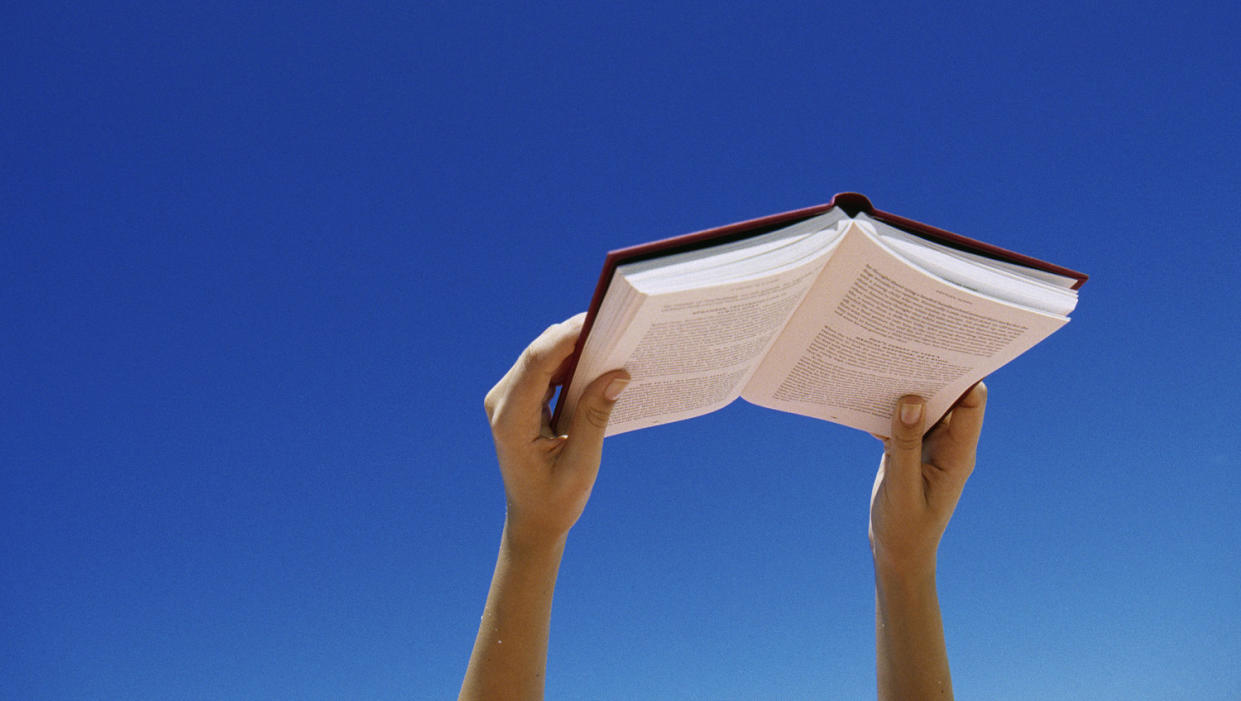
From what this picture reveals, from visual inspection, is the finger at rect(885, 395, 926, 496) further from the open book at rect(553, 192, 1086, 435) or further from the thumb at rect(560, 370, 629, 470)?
the thumb at rect(560, 370, 629, 470)

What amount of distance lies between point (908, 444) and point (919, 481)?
0.36ft

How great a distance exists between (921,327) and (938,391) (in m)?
0.36

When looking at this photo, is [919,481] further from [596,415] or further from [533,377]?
[533,377]

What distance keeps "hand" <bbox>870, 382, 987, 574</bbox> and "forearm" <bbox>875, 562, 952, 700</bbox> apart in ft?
0.12

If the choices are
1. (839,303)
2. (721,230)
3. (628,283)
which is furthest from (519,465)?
(839,303)

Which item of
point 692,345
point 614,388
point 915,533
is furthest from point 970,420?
point 614,388

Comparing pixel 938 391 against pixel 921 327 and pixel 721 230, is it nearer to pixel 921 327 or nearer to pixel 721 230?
pixel 921 327

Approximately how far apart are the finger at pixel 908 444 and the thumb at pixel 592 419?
35.1 inches

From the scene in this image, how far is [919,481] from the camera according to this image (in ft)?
6.95

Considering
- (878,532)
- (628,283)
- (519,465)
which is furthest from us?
(878,532)

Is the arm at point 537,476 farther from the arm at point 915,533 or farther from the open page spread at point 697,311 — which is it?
the arm at point 915,533

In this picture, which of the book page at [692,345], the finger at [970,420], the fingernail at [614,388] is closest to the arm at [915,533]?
the finger at [970,420]

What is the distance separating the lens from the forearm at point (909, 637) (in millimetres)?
1975

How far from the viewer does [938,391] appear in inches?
83.7
